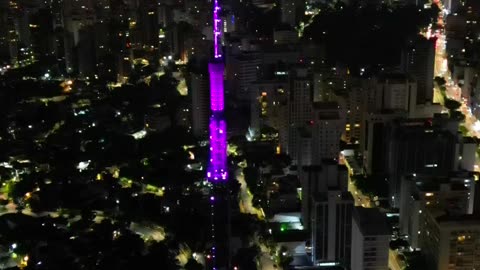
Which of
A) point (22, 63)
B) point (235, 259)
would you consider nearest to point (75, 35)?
point (22, 63)

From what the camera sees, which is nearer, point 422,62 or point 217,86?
point 217,86

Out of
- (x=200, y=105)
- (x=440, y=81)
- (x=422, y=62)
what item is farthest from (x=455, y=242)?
(x=440, y=81)

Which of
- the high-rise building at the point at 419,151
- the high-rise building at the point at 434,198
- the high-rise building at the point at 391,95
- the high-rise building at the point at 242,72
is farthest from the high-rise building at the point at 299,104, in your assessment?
the high-rise building at the point at 434,198

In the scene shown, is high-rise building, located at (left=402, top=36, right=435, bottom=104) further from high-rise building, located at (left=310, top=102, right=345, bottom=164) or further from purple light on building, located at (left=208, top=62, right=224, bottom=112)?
purple light on building, located at (left=208, top=62, right=224, bottom=112)

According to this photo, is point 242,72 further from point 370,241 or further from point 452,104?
point 370,241

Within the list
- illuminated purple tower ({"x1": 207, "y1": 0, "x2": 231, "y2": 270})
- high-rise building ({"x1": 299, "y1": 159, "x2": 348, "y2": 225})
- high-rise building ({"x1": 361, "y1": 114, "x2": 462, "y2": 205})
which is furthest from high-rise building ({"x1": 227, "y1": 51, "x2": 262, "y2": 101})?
high-rise building ({"x1": 299, "y1": 159, "x2": 348, "y2": 225})

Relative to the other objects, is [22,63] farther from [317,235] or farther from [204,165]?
[317,235]
